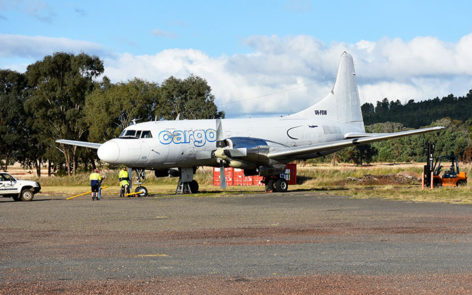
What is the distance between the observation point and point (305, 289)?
8781mm

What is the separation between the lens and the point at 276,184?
3734cm

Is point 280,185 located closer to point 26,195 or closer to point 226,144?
point 226,144

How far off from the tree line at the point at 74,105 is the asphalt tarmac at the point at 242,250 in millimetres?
52916

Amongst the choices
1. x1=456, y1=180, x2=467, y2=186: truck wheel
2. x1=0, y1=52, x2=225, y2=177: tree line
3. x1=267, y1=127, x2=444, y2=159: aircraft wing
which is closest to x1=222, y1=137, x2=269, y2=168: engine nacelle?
x1=267, y1=127, x2=444, y2=159: aircraft wing

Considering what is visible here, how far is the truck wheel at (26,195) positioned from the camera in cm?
3280

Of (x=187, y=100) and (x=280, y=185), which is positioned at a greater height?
(x=187, y=100)

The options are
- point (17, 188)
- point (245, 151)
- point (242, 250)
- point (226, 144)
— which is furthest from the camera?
point (226, 144)

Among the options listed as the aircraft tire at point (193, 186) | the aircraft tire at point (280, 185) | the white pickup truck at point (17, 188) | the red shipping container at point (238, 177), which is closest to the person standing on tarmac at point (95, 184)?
the white pickup truck at point (17, 188)

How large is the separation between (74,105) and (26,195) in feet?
166

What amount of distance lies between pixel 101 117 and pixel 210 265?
65179 millimetres

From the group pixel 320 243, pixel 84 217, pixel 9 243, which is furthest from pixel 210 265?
pixel 84 217

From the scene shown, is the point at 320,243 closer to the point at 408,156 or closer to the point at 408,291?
the point at 408,291

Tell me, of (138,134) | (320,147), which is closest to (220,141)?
(138,134)

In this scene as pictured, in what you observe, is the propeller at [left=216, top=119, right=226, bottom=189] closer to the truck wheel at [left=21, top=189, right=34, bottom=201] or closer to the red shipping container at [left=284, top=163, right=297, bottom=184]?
the truck wheel at [left=21, top=189, right=34, bottom=201]
